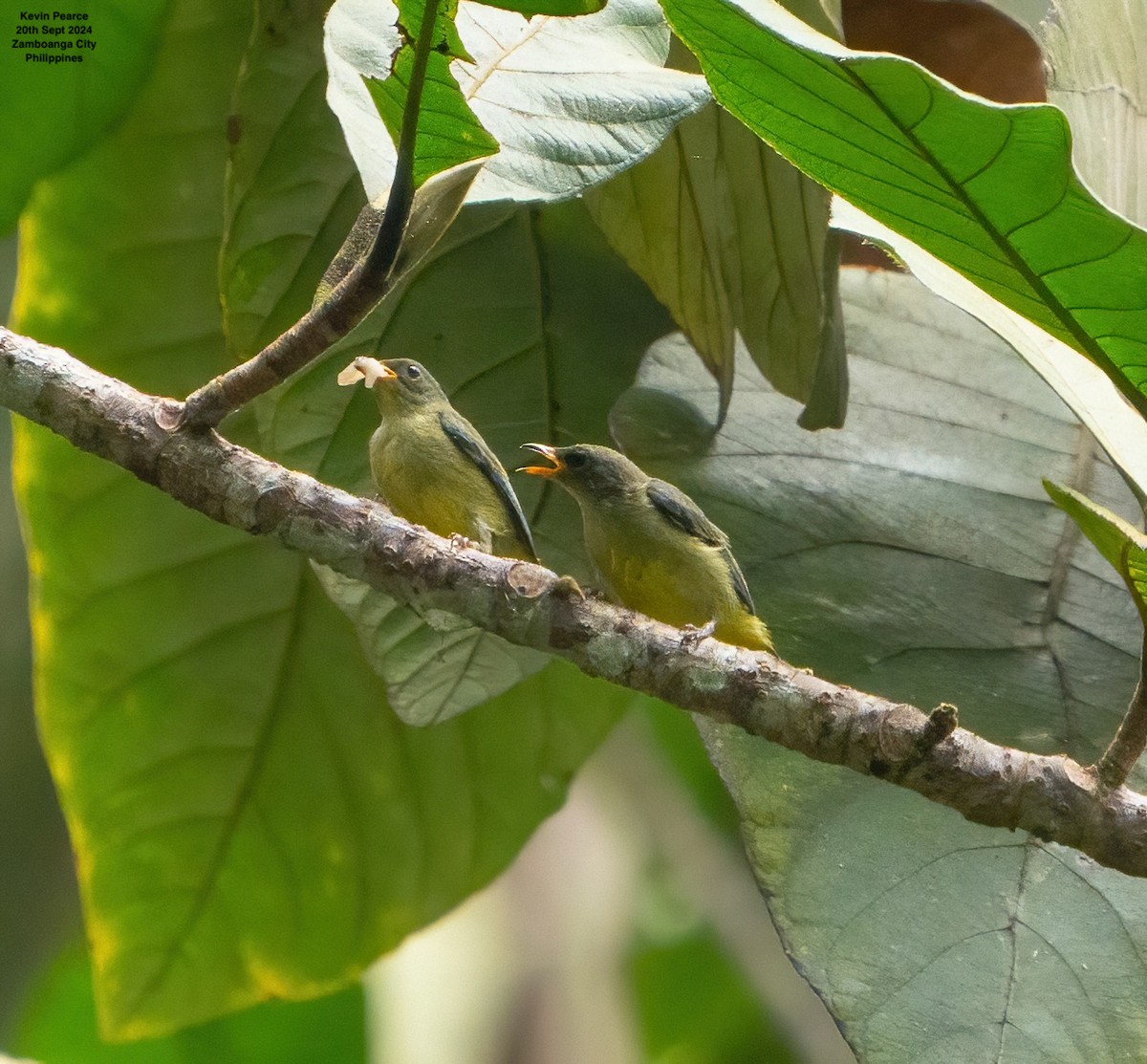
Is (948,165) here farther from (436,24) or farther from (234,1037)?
(234,1037)

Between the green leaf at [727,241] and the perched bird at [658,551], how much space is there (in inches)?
6.7

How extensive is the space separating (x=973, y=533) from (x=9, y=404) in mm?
1002

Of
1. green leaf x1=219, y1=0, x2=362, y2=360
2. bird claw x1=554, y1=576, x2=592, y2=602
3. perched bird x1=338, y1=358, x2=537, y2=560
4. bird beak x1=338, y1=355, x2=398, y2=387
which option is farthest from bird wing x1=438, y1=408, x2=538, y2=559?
bird claw x1=554, y1=576, x2=592, y2=602

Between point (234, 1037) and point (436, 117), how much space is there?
2183mm

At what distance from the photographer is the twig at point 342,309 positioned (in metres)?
0.77

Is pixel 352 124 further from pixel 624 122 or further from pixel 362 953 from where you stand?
pixel 362 953

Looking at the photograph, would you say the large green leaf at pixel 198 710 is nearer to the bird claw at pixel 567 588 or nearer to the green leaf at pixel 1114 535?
the bird claw at pixel 567 588

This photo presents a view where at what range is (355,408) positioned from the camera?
57.7 inches

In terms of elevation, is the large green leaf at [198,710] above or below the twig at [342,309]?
below

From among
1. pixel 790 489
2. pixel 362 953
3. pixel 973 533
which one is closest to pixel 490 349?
pixel 790 489

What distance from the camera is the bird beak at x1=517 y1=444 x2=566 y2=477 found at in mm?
1310

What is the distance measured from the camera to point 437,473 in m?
1.27

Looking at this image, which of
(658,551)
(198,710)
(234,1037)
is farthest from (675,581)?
(234,1037)

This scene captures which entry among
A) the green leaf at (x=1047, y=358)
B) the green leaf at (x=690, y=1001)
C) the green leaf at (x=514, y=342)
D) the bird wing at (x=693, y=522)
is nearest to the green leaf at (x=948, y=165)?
the green leaf at (x=1047, y=358)
